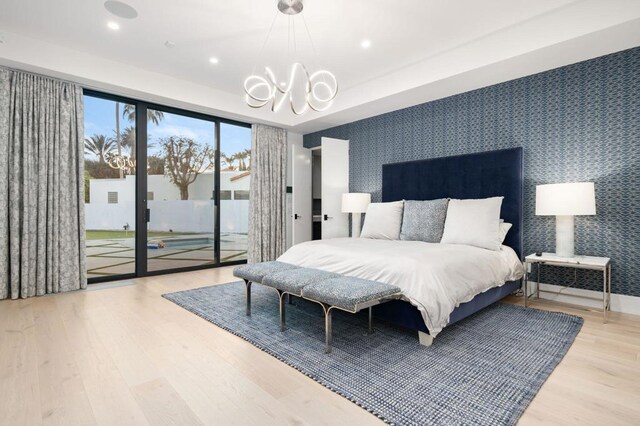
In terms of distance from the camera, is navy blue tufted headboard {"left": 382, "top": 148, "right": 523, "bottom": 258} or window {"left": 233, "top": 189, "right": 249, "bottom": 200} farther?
window {"left": 233, "top": 189, "right": 249, "bottom": 200}

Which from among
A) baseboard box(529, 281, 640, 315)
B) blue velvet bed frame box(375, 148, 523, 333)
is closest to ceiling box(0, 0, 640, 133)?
blue velvet bed frame box(375, 148, 523, 333)

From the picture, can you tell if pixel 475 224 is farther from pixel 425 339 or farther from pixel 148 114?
pixel 148 114

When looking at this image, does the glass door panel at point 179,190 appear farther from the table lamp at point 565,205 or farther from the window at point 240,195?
the table lamp at point 565,205

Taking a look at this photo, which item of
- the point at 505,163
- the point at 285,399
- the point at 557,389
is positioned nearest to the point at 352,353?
the point at 285,399

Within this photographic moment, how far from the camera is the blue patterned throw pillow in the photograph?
3.82m

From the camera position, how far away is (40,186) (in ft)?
12.0

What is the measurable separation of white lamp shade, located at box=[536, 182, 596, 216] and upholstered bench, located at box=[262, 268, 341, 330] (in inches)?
87.1

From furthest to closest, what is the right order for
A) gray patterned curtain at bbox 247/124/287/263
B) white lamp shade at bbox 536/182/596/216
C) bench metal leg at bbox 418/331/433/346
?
gray patterned curtain at bbox 247/124/287/263
white lamp shade at bbox 536/182/596/216
bench metal leg at bbox 418/331/433/346

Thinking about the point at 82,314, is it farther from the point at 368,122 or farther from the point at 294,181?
the point at 368,122

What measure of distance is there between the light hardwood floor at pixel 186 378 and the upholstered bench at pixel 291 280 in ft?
1.59

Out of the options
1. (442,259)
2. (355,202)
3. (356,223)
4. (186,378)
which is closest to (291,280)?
(186,378)

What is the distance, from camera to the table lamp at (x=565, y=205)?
2967 mm

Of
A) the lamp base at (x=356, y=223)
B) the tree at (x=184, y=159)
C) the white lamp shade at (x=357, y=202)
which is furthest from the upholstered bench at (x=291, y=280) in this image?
the tree at (x=184, y=159)

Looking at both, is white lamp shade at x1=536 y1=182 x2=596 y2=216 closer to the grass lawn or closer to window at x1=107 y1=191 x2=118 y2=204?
the grass lawn
